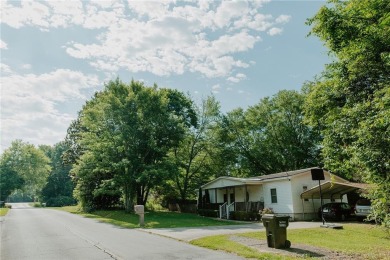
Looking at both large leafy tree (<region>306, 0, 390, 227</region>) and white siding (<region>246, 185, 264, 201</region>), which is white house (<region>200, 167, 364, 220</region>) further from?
large leafy tree (<region>306, 0, 390, 227</region>)

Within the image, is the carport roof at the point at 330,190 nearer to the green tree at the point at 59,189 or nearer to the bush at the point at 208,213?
the bush at the point at 208,213

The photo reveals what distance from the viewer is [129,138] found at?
31.3 meters

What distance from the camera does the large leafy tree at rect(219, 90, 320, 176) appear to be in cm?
4559

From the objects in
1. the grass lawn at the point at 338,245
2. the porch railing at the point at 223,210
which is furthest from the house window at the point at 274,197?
the grass lawn at the point at 338,245

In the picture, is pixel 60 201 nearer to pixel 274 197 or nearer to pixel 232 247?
pixel 274 197

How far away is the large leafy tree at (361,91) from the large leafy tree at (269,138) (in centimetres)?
2931

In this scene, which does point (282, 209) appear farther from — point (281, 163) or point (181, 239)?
point (281, 163)

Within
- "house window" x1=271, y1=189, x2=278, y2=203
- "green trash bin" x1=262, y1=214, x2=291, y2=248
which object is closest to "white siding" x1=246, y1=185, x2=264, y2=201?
"house window" x1=271, y1=189, x2=278, y2=203

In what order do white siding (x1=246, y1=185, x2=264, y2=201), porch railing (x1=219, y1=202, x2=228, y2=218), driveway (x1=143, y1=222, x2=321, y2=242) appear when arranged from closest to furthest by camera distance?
driveway (x1=143, y1=222, x2=321, y2=242) < white siding (x1=246, y1=185, x2=264, y2=201) < porch railing (x1=219, y1=202, x2=228, y2=218)

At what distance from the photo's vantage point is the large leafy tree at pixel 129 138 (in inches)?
Answer: 1191

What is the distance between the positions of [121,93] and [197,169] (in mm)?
17241

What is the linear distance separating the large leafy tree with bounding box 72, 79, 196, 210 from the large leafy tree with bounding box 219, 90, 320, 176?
1401 centimetres

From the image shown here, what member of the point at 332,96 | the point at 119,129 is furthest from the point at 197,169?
the point at 332,96

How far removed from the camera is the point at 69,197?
73875 mm
